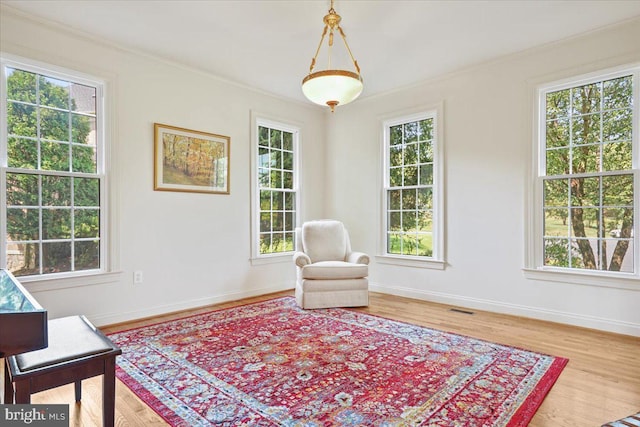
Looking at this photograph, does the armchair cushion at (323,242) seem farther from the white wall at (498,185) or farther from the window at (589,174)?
the window at (589,174)

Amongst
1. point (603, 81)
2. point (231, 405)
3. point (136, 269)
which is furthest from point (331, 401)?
point (603, 81)

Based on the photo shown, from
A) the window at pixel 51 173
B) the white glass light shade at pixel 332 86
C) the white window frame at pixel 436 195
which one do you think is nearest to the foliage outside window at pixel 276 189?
the white window frame at pixel 436 195

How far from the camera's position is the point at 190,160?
4.13m

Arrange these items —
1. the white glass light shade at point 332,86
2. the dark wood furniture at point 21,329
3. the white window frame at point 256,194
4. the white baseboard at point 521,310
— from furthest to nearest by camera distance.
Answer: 1. the white window frame at point 256,194
2. the white baseboard at point 521,310
3. the white glass light shade at point 332,86
4. the dark wood furniture at point 21,329

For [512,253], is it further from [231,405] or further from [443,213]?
[231,405]

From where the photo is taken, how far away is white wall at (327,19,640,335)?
3.34m

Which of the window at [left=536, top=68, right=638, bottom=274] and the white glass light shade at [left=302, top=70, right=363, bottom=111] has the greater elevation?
the white glass light shade at [left=302, top=70, right=363, bottom=111]

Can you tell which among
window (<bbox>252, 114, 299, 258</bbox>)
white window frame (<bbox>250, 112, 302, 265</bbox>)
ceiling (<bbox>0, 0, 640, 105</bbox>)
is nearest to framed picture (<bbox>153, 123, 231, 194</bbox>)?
white window frame (<bbox>250, 112, 302, 265</bbox>)

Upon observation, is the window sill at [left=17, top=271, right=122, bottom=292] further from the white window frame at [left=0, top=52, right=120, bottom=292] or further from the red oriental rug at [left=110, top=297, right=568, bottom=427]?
the red oriental rug at [left=110, top=297, right=568, bottom=427]

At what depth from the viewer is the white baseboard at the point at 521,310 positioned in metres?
3.24

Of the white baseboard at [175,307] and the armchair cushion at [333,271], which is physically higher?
the armchair cushion at [333,271]

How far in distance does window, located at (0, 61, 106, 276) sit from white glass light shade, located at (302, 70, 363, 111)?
2.14 m

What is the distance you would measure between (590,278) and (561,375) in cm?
143

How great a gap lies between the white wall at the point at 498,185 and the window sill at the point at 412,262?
6cm
